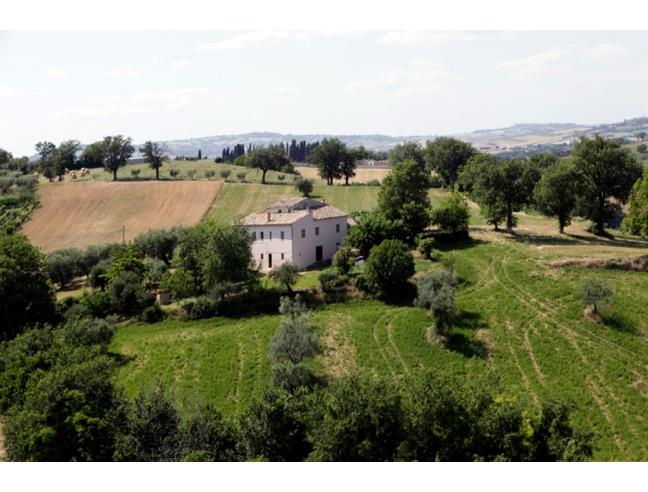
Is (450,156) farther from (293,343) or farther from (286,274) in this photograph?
(293,343)

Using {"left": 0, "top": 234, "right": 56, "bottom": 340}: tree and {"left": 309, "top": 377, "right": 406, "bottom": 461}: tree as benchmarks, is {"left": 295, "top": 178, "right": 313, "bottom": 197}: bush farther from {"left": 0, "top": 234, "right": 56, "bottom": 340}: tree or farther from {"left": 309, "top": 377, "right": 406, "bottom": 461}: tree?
{"left": 309, "top": 377, "right": 406, "bottom": 461}: tree

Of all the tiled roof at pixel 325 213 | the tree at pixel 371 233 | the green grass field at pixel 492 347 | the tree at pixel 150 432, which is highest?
the tiled roof at pixel 325 213

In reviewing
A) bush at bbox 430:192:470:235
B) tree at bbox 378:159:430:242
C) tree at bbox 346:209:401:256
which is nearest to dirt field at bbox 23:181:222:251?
tree at bbox 378:159:430:242

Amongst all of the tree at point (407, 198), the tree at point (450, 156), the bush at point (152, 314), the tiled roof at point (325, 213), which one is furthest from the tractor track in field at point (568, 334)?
the tree at point (450, 156)

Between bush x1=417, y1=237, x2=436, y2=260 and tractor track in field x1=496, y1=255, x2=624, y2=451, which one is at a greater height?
bush x1=417, y1=237, x2=436, y2=260

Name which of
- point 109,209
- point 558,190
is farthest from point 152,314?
point 109,209

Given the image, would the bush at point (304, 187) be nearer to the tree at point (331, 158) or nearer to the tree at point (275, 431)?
the tree at point (331, 158)
